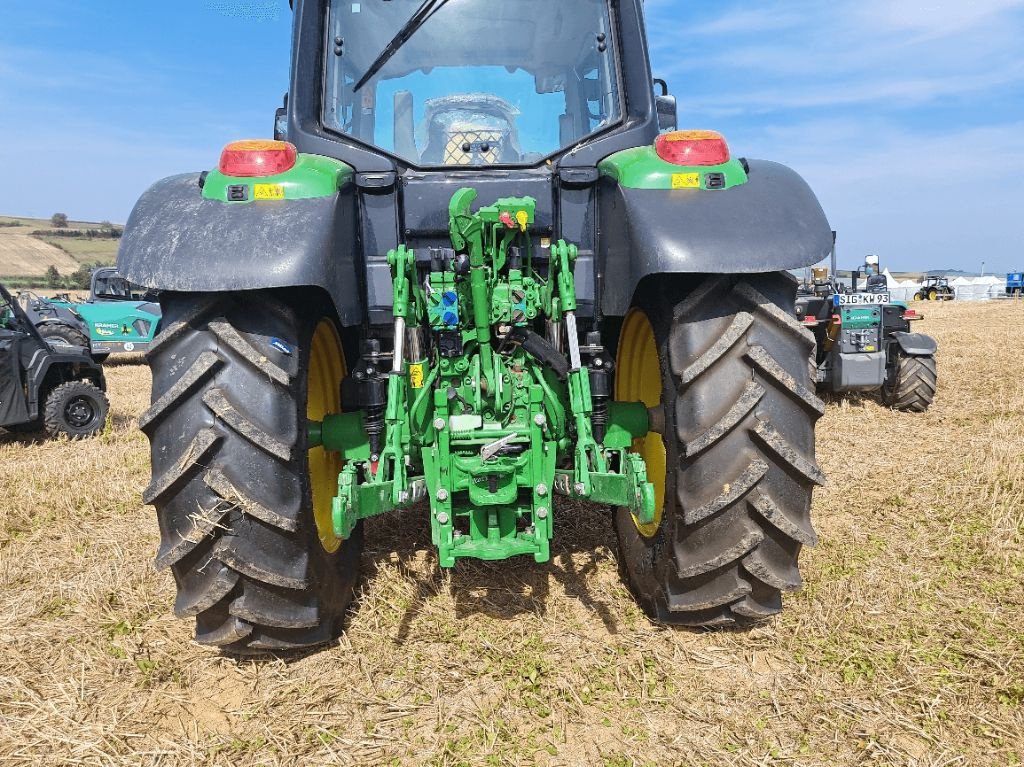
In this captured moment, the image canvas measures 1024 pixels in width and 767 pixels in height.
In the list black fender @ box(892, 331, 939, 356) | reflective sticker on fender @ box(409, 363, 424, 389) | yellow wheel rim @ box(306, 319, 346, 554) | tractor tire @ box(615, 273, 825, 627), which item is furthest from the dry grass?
black fender @ box(892, 331, 939, 356)

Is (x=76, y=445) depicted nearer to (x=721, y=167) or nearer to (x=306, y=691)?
(x=306, y=691)

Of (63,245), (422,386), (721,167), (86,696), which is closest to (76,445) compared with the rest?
(86,696)

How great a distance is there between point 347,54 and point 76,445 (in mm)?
5560

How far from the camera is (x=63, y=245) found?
53.8m

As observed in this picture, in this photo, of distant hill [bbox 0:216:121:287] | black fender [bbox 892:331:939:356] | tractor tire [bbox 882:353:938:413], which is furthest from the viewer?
distant hill [bbox 0:216:121:287]

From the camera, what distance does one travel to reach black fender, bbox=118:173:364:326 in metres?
2.36

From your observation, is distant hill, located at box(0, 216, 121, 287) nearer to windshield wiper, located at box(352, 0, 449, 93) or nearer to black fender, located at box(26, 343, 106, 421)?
black fender, located at box(26, 343, 106, 421)

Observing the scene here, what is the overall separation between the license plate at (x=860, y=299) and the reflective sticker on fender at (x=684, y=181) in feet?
22.2

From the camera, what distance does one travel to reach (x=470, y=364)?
2820 millimetres

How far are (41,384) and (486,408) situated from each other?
21.8ft

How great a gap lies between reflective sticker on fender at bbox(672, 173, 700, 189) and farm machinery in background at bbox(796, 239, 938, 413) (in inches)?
238

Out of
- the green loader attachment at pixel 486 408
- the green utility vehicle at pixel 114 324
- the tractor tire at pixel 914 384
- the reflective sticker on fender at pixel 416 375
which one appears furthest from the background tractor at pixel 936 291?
the reflective sticker on fender at pixel 416 375

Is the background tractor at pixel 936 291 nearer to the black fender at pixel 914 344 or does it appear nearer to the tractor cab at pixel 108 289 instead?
the black fender at pixel 914 344

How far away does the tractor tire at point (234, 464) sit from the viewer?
2.40 meters
